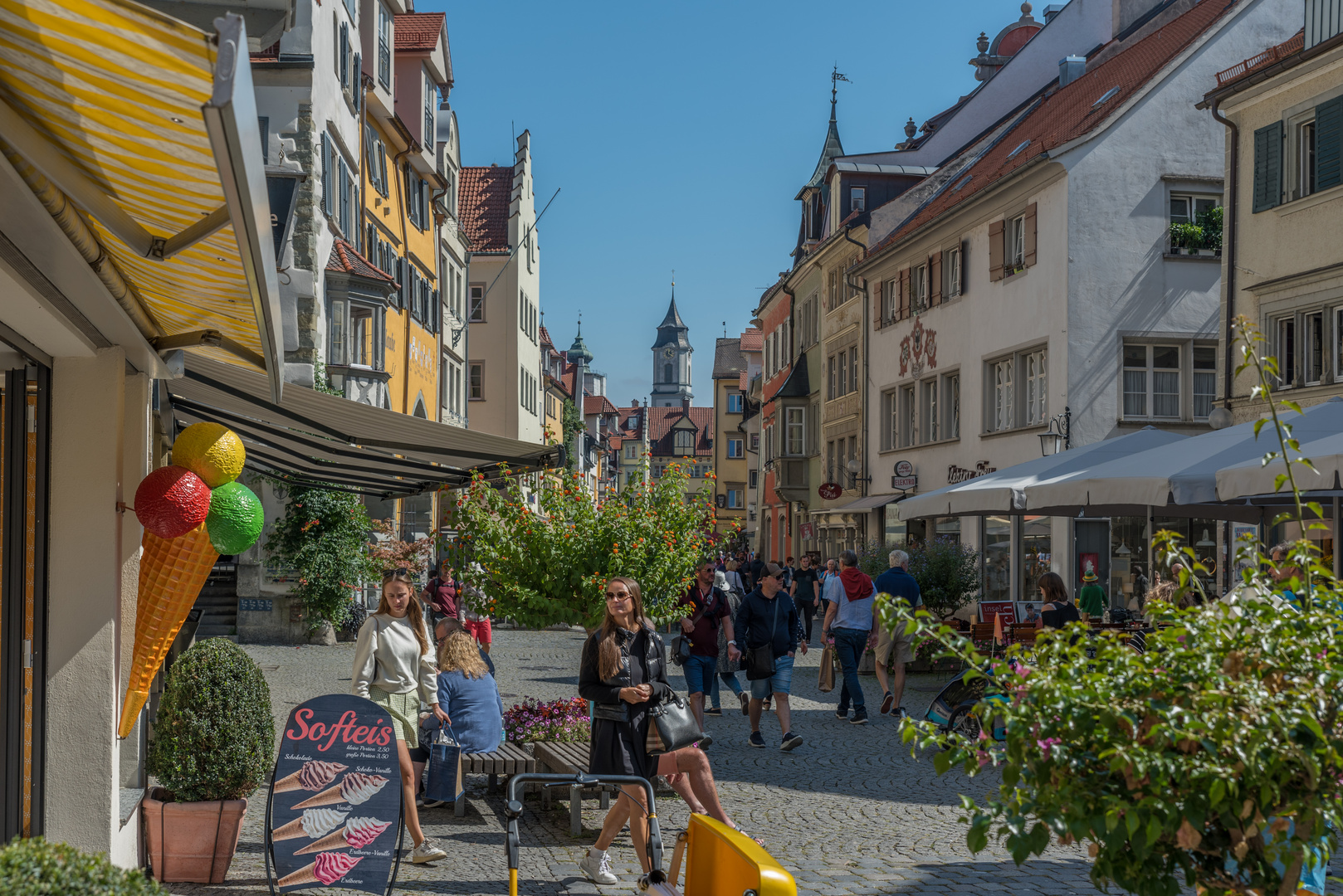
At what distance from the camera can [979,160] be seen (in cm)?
3312

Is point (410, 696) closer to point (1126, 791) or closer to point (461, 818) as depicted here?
point (461, 818)

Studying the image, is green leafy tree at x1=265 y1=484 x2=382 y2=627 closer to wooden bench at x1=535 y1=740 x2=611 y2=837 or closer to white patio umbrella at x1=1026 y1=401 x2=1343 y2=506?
white patio umbrella at x1=1026 y1=401 x2=1343 y2=506

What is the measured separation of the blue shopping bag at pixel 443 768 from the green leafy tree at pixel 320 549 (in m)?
13.8

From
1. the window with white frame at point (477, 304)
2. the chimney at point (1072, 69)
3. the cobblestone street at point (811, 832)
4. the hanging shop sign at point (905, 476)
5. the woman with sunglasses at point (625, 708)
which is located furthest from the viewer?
the window with white frame at point (477, 304)

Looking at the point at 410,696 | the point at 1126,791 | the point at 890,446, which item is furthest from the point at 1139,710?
the point at 890,446

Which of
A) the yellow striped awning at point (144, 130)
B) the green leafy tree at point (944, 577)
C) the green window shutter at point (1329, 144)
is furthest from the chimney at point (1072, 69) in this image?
the yellow striped awning at point (144, 130)

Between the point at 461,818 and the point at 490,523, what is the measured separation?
10.3 ft

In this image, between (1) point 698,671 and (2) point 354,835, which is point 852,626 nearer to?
(1) point 698,671

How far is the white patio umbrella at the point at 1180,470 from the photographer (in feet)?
34.9

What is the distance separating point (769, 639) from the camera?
39.2 ft

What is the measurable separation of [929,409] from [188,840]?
25871 millimetres

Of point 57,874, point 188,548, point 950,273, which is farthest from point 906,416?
point 57,874

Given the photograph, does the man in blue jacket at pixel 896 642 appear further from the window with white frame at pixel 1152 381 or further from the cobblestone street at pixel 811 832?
the window with white frame at pixel 1152 381

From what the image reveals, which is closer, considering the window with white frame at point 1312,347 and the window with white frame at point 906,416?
the window with white frame at point 1312,347
